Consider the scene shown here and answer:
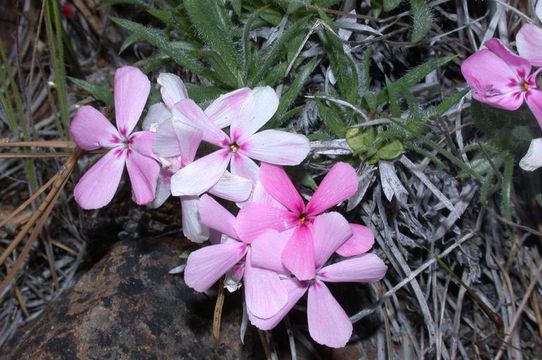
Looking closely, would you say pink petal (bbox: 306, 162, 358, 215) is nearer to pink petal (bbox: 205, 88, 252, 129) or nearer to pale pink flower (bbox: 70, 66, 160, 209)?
pink petal (bbox: 205, 88, 252, 129)

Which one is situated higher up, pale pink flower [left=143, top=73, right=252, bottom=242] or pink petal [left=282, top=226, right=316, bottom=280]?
pale pink flower [left=143, top=73, right=252, bottom=242]

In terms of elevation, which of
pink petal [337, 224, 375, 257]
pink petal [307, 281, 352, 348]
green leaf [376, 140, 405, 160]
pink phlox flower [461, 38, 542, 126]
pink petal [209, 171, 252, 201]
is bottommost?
pink petal [307, 281, 352, 348]

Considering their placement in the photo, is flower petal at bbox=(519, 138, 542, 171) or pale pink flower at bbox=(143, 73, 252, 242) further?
flower petal at bbox=(519, 138, 542, 171)

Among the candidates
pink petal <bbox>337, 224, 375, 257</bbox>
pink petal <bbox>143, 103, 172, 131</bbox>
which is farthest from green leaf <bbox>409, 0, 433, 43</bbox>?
pink petal <bbox>143, 103, 172, 131</bbox>

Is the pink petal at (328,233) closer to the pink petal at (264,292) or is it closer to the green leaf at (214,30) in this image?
the pink petal at (264,292)

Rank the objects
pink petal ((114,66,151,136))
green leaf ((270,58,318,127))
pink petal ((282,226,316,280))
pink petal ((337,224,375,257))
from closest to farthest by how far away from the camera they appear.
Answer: pink petal ((282,226,316,280)) < pink petal ((337,224,375,257)) < pink petal ((114,66,151,136)) < green leaf ((270,58,318,127))

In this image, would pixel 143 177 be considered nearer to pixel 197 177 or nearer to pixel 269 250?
pixel 197 177

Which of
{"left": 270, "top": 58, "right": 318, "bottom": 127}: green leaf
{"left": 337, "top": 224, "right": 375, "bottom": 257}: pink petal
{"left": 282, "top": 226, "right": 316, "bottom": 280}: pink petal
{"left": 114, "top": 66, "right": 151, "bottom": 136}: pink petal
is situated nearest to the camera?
{"left": 282, "top": 226, "right": 316, "bottom": 280}: pink petal

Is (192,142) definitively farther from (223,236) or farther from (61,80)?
(61,80)
